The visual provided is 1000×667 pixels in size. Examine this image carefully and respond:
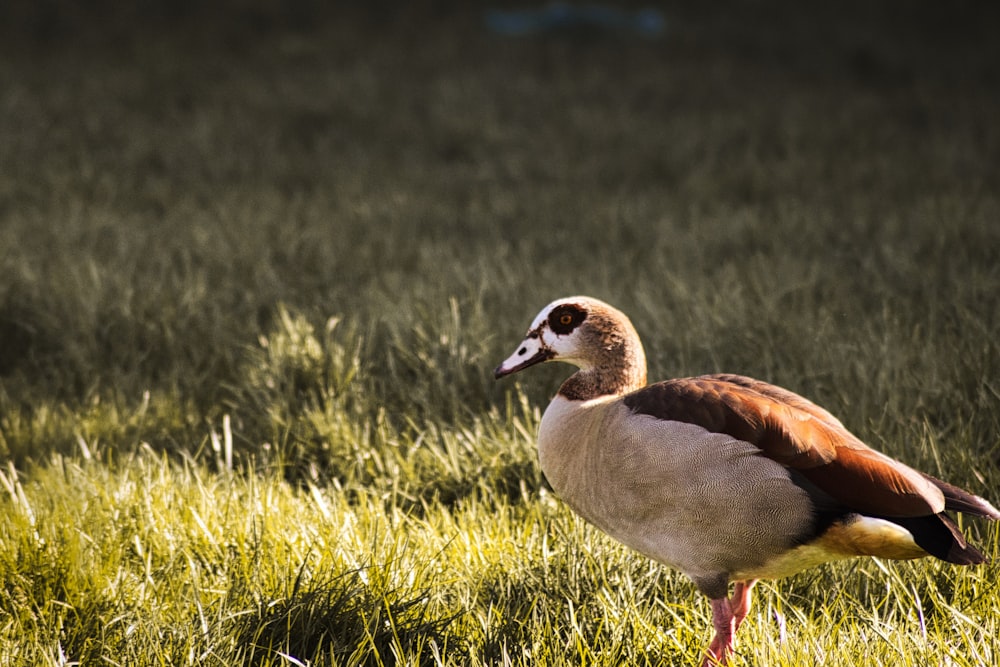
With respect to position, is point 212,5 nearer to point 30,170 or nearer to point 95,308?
point 30,170

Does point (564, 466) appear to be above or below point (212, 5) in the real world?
below

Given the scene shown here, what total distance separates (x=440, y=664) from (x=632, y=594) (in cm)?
58

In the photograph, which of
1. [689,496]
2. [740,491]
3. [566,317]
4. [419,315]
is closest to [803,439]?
[740,491]

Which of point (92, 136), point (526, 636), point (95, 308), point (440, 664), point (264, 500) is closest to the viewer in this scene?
point (440, 664)

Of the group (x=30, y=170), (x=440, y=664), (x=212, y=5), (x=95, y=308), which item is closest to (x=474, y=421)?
(x=440, y=664)

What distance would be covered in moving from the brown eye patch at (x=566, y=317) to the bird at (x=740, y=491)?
27cm

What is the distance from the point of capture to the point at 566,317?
9.23 ft

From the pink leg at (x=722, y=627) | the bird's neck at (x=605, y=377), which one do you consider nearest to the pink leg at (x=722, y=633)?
the pink leg at (x=722, y=627)

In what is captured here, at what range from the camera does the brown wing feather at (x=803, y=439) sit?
2273mm

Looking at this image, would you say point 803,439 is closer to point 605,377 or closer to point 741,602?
point 741,602

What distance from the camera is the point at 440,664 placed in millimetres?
2332

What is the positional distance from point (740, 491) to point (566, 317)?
711 mm

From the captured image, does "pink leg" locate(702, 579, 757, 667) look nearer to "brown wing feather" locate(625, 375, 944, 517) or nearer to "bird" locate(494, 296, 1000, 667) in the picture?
"bird" locate(494, 296, 1000, 667)

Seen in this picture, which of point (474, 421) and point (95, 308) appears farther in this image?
point (95, 308)
